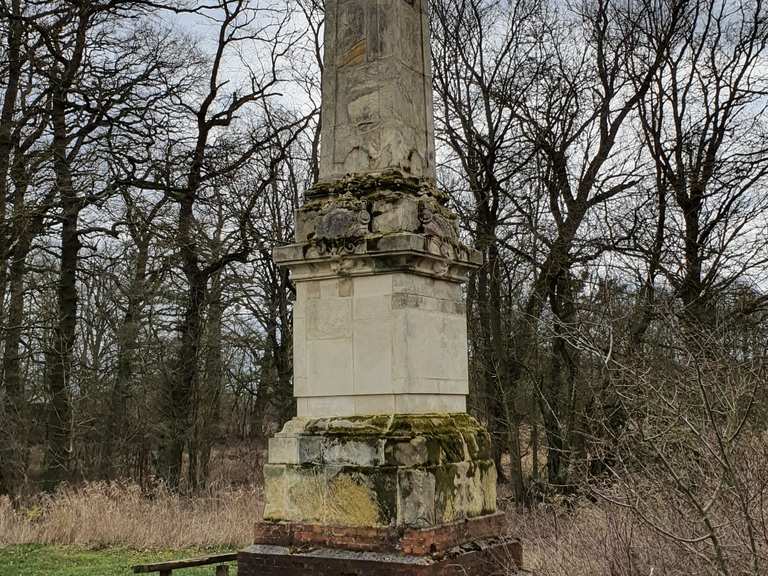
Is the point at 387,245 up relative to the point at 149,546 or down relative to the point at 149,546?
up

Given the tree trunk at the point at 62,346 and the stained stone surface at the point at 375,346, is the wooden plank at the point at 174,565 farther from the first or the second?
the tree trunk at the point at 62,346

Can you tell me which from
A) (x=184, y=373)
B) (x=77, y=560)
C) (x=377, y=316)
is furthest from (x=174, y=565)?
(x=184, y=373)

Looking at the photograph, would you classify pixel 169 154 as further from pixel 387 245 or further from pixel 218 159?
pixel 387 245

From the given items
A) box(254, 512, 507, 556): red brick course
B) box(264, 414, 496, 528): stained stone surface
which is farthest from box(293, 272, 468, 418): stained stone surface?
box(254, 512, 507, 556): red brick course

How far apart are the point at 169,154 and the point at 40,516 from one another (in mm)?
7731

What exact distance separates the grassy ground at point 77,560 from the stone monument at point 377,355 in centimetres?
379

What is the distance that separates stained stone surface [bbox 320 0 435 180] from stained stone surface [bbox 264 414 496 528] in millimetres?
2329

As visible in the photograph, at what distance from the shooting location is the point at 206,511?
15.2 metres

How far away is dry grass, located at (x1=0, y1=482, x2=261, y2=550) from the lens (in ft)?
44.2

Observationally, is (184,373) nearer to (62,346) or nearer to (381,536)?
(62,346)

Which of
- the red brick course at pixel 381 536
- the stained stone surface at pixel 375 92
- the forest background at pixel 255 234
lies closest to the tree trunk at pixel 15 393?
the forest background at pixel 255 234

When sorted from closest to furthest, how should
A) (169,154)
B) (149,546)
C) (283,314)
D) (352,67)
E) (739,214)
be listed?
1. (352,67)
2. (149,546)
3. (739,214)
4. (169,154)
5. (283,314)

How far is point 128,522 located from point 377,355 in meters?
7.60

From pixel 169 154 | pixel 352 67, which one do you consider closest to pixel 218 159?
pixel 169 154
